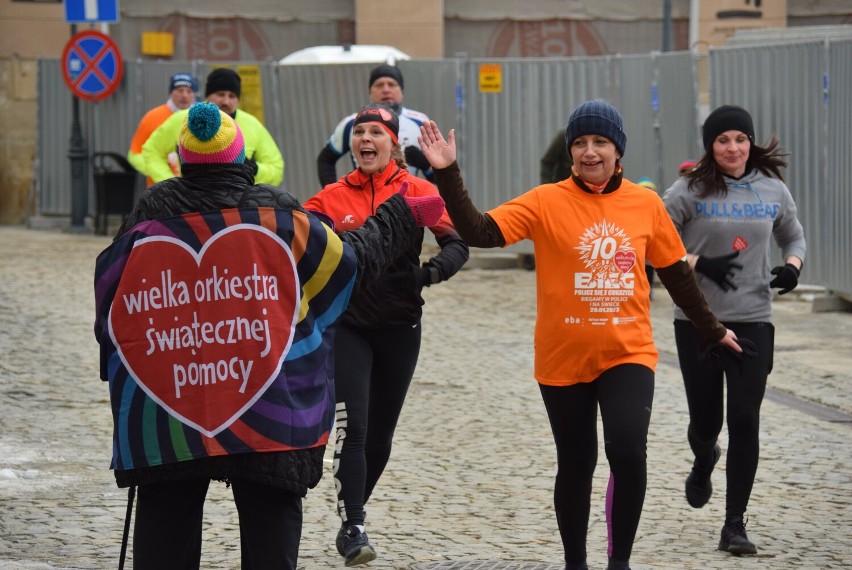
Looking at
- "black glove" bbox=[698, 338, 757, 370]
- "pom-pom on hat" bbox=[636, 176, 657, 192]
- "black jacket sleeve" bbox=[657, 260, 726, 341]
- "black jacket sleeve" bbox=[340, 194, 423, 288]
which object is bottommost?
"black glove" bbox=[698, 338, 757, 370]

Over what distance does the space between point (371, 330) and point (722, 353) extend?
1.38 meters

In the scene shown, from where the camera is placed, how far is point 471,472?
790cm

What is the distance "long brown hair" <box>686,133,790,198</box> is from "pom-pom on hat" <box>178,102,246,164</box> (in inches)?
115

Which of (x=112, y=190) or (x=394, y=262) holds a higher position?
(x=112, y=190)

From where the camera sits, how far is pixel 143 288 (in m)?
4.26

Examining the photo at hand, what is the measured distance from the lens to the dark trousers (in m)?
4.32

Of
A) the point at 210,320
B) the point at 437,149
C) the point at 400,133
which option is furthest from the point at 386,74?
the point at 210,320

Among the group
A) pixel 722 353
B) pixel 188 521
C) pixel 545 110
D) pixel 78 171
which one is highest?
pixel 545 110

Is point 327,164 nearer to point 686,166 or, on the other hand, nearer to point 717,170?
point 717,170

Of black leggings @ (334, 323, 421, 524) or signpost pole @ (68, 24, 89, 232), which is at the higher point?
signpost pole @ (68, 24, 89, 232)

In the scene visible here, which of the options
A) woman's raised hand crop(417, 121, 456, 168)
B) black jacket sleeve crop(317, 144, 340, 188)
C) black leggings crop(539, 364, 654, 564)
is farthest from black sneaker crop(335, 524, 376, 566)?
black jacket sleeve crop(317, 144, 340, 188)

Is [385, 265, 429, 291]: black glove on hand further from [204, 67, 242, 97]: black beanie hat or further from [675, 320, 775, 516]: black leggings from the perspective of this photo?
[204, 67, 242, 97]: black beanie hat

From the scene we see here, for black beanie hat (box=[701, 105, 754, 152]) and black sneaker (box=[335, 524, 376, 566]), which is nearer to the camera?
black sneaker (box=[335, 524, 376, 566])

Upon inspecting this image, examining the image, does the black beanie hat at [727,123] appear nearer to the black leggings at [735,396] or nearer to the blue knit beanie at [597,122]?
the black leggings at [735,396]
